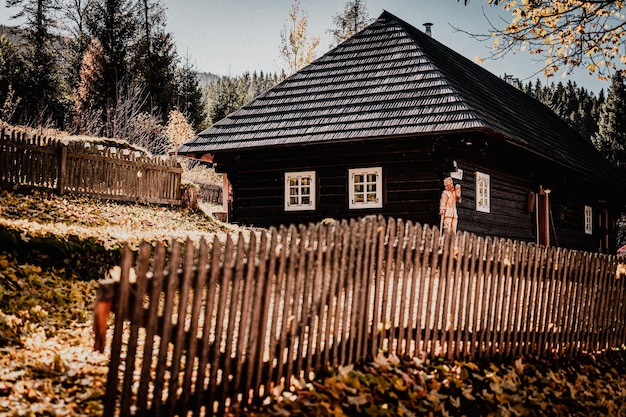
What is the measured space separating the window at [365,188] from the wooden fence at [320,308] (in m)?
6.85

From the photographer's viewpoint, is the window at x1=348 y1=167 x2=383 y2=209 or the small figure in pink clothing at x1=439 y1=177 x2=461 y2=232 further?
the window at x1=348 y1=167 x2=383 y2=209

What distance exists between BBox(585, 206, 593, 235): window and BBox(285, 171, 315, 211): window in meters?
13.4

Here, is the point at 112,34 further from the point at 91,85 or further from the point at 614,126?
the point at 614,126

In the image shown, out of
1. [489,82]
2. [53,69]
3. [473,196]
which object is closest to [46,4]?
[53,69]

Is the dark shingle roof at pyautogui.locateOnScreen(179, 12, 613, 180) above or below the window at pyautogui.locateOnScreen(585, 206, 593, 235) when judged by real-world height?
above

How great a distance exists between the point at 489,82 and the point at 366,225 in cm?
1820

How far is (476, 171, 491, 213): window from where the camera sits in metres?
14.6

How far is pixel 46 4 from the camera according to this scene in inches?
1362

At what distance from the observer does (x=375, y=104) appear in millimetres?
14484

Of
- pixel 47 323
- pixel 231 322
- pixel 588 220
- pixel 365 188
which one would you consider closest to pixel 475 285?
pixel 231 322

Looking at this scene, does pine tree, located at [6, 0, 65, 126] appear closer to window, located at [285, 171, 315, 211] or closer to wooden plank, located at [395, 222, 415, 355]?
window, located at [285, 171, 315, 211]

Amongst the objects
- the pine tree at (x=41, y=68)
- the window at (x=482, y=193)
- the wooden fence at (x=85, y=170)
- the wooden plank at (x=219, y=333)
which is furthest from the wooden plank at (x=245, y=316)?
the pine tree at (x=41, y=68)

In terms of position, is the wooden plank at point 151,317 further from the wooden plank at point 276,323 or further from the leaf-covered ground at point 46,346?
the wooden plank at point 276,323

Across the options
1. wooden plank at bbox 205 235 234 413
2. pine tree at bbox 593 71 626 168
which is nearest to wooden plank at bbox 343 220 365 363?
wooden plank at bbox 205 235 234 413
